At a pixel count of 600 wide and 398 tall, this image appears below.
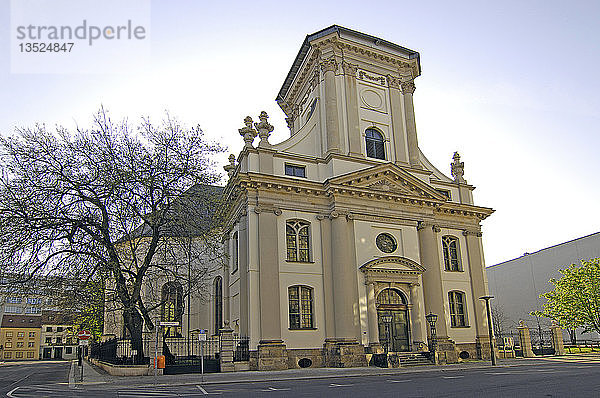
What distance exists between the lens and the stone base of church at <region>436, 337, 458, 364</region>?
94.2ft

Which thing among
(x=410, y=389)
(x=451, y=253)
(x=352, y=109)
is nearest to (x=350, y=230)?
(x=352, y=109)

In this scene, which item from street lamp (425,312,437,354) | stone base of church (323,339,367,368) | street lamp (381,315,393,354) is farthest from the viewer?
street lamp (381,315,393,354)

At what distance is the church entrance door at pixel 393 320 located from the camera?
96.5 feet

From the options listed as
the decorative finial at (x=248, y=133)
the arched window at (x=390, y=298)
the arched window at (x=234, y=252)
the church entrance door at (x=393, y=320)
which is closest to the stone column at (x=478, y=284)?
the church entrance door at (x=393, y=320)

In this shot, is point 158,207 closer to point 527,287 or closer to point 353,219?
point 353,219

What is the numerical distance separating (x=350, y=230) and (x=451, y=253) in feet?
28.8

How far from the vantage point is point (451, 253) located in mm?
34406

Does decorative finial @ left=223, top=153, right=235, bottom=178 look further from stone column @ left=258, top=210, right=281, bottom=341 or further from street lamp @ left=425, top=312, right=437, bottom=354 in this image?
street lamp @ left=425, top=312, right=437, bottom=354

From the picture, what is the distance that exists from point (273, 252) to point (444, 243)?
1286 centimetres

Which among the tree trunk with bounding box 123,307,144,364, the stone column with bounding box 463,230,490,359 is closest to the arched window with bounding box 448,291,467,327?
the stone column with bounding box 463,230,490,359

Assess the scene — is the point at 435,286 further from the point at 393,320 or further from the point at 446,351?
the point at 446,351

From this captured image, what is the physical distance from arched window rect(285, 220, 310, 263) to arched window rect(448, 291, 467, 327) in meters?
10.5

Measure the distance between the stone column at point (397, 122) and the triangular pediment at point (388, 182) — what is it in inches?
70.9

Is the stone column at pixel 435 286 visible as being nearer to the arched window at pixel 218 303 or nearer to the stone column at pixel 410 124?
the stone column at pixel 410 124
